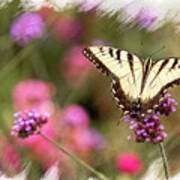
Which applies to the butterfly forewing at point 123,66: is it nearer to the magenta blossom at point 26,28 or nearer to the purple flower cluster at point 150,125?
the purple flower cluster at point 150,125

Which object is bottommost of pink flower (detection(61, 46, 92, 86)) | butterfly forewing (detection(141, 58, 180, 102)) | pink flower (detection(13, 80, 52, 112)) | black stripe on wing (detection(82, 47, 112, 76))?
pink flower (detection(61, 46, 92, 86))

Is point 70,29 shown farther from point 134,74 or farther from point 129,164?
point 134,74

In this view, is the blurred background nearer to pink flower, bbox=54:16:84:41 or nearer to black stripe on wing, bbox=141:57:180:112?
pink flower, bbox=54:16:84:41

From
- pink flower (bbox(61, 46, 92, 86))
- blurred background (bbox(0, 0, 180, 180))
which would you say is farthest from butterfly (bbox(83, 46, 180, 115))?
pink flower (bbox(61, 46, 92, 86))

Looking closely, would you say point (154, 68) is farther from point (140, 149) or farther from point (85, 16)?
point (85, 16)

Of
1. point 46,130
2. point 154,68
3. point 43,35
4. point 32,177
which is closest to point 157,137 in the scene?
point 154,68

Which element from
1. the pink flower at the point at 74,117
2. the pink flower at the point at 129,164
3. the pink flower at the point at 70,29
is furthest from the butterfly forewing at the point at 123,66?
the pink flower at the point at 70,29

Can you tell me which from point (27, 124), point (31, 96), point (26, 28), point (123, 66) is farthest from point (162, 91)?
point (26, 28)
